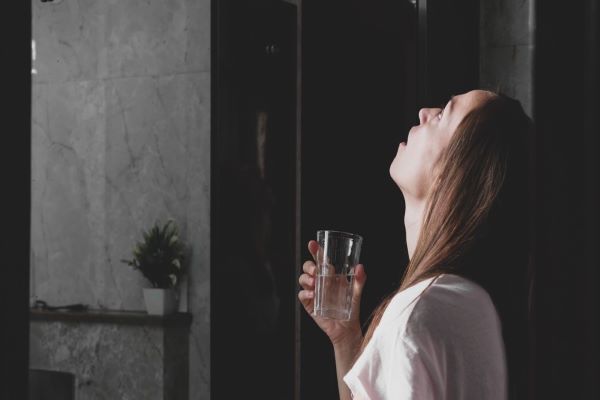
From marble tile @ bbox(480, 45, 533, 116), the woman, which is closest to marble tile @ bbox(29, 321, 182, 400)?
marble tile @ bbox(480, 45, 533, 116)

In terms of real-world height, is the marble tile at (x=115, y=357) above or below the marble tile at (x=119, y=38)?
below

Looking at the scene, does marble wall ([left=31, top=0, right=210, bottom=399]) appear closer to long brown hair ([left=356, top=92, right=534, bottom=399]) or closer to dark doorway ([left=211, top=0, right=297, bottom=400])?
dark doorway ([left=211, top=0, right=297, bottom=400])

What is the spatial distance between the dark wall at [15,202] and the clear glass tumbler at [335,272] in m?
0.60

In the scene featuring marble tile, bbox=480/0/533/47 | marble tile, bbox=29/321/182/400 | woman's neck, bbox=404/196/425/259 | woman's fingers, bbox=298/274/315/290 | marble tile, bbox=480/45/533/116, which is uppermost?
marble tile, bbox=480/0/533/47

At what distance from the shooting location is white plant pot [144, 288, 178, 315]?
3.35 metres

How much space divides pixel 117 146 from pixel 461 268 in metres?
2.98

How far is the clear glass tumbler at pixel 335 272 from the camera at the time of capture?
106 cm

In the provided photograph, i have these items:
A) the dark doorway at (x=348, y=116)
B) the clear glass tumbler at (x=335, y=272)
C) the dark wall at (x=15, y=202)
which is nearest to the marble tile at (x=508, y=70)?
the dark doorway at (x=348, y=116)

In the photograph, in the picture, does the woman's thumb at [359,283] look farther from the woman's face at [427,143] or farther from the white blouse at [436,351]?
the white blouse at [436,351]

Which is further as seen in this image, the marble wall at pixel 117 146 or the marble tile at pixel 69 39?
the marble tile at pixel 69 39

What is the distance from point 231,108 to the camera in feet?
9.16

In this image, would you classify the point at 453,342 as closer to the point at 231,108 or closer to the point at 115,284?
the point at 231,108

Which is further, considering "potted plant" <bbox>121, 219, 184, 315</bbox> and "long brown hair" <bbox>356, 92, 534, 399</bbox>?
"potted plant" <bbox>121, 219, 184, 315</bbox>

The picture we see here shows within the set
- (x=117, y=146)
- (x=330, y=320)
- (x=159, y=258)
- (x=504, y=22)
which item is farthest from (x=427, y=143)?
(x=117, y=146)
